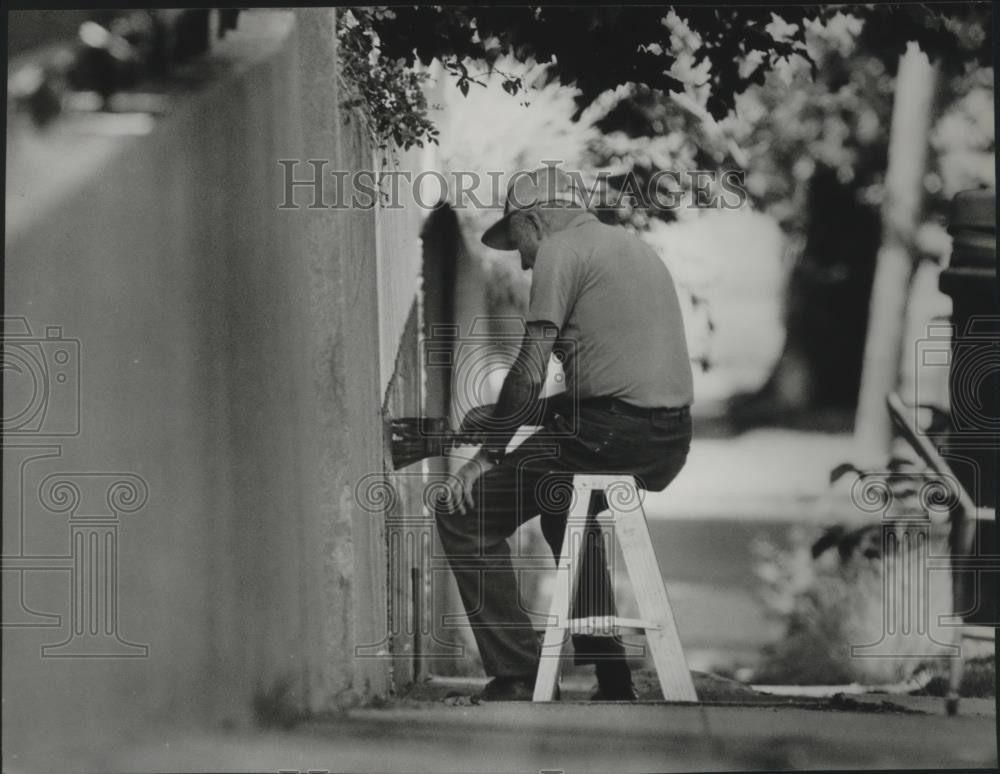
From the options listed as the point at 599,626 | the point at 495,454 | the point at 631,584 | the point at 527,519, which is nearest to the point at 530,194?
the point at 495,454

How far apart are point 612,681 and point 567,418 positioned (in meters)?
0.92

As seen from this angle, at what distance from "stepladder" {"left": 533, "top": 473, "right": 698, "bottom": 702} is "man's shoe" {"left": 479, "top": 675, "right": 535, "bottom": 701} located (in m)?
0.03

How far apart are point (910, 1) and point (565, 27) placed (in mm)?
1231

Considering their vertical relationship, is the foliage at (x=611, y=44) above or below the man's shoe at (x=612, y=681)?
above

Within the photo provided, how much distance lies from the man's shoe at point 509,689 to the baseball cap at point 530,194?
150cm

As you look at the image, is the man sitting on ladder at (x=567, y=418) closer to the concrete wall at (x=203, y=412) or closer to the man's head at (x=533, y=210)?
the man's head at (x=533, y=210)

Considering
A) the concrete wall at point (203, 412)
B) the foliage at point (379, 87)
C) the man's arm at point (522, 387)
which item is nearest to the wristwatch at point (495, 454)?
the man's arm at point (522, 387)

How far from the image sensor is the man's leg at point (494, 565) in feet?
14.2

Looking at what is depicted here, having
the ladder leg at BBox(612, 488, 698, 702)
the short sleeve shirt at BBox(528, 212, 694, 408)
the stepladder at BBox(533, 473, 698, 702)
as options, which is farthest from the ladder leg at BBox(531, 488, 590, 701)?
the short sleeve shirt at BBox(528, 212, 694, 408)

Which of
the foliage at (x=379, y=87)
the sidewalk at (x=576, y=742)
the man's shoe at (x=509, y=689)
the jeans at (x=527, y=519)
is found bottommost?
the sidewalk at (x=576, y=742)

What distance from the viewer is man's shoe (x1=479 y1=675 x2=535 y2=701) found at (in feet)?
14.2

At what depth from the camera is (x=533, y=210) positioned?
4367mm

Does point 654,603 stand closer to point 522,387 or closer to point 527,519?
point 527,519

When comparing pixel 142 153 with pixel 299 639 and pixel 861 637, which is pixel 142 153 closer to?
pixel 299 639
